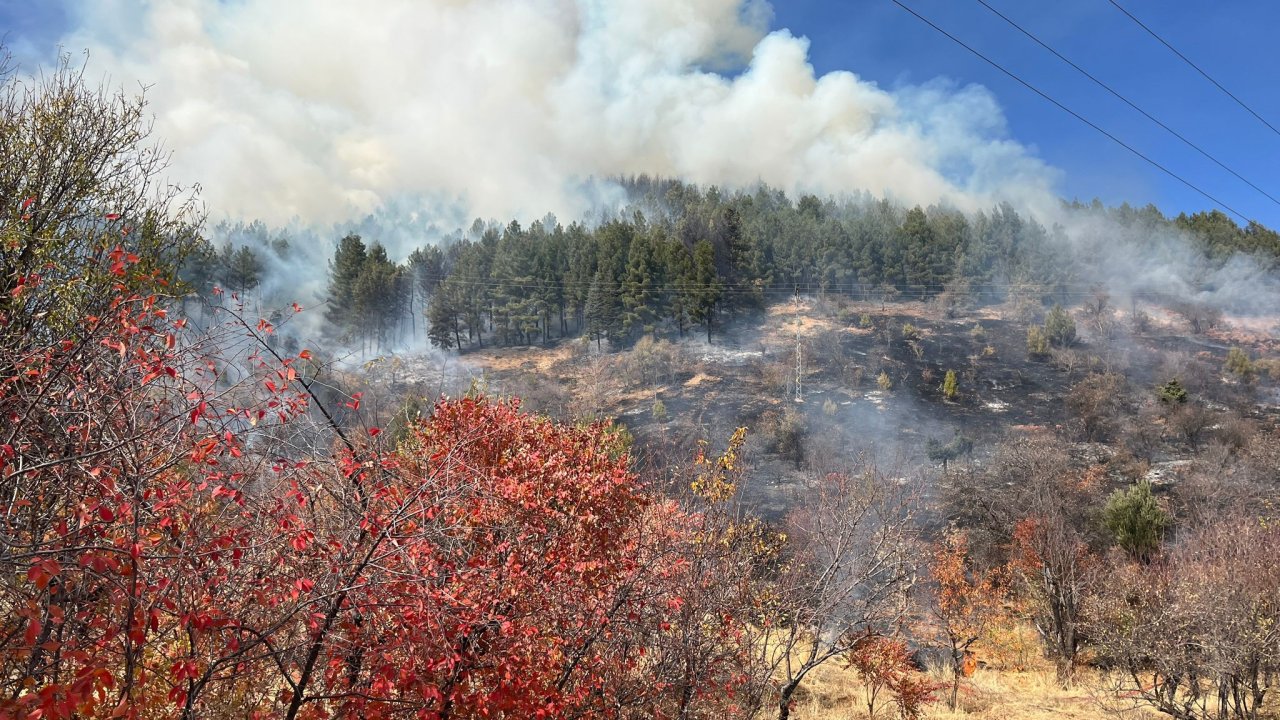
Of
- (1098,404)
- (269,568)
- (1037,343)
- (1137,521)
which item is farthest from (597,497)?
(1037,343)

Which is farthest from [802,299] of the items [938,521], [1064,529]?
[1064,529]

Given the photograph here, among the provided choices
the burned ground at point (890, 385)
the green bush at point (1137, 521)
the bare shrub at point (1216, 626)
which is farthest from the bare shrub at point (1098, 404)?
the bare shrub at point (1216, 626)

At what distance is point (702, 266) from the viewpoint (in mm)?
64875

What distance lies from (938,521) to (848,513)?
1984cm

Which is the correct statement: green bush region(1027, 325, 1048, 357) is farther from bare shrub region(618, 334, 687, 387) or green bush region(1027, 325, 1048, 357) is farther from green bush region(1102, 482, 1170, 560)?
green bush region(1102, 482, 1170, 560)

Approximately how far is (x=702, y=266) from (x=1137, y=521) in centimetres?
4476

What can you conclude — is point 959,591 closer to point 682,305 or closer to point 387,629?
point 387,629

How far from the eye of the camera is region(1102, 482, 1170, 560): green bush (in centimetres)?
2361

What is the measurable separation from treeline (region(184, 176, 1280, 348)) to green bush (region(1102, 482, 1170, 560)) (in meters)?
39.9

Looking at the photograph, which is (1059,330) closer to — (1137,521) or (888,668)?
(1137,521)

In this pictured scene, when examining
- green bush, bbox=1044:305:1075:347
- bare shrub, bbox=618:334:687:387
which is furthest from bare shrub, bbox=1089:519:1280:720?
green bush, bbox=1044:305:1075:347

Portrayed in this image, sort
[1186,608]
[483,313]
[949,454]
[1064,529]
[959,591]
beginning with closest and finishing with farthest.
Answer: [1186,608] < [959,591] < [1064,529] < [949,454] < [483,313]

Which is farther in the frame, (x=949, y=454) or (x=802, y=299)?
(x=802, y=299)

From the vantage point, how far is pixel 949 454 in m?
39.4
